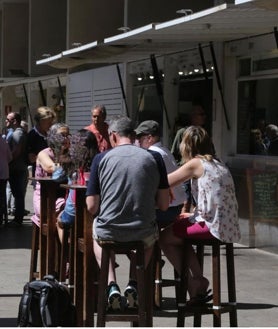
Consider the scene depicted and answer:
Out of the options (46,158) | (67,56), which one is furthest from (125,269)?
(67,56)

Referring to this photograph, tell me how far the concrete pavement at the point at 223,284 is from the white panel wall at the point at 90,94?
6143 millimetres

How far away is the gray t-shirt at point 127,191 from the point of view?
668cm

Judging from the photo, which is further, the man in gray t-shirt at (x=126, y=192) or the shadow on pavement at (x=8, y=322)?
the shadow on pavement at (x=8, y=322)

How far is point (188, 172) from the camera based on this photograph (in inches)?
290

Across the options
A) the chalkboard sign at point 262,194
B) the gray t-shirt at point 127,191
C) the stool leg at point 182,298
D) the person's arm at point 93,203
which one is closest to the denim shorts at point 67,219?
the stool leg at point 182,298

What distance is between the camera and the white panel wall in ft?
66.0

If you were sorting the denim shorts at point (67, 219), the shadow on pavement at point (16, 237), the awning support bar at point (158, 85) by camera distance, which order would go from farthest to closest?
the awning support bar at point (158, 85), the shadow on pavement at point (16, 237), the denim shorts at point (67, 219)

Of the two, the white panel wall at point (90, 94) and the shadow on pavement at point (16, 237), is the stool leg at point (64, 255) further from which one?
the white panel wall at point (90, 94)

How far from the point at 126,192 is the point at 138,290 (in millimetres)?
732

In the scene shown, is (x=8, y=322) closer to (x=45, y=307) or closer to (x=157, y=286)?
(x=157, y=286)

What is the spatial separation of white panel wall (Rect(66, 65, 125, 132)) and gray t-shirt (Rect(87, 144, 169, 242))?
12.9m

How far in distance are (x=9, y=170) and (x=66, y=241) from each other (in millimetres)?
7791

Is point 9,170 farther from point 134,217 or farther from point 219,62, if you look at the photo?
point 134,217

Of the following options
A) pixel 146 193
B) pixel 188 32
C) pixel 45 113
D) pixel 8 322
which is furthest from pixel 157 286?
pixel 188 32
